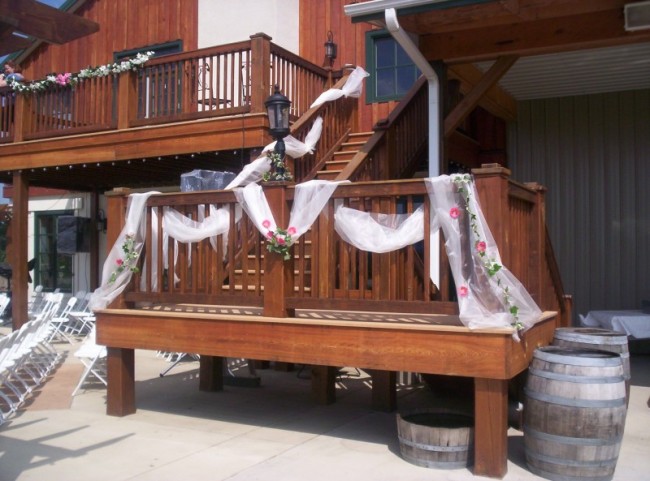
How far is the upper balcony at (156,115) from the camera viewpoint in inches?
352

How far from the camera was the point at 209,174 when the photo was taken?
8.70 metres

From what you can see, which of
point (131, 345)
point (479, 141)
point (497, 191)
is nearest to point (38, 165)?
point (131, 345)

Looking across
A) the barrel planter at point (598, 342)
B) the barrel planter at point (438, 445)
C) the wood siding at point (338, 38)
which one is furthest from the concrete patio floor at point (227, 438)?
the wood siding at point (338, 38)

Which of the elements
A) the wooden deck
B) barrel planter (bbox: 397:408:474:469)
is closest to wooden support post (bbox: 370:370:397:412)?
the wooden deck

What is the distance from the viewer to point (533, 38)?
6.95 meters

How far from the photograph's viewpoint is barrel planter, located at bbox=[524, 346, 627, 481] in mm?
4504

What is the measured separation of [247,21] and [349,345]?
7.93 metres

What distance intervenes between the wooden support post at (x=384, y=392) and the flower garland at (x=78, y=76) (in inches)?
224

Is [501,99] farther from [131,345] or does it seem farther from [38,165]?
[38,165]

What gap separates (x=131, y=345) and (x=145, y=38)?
27.8ft

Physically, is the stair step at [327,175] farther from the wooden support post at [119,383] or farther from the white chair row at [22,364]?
the white chair row at [22,364]

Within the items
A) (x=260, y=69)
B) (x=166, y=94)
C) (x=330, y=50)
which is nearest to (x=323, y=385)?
(x=260, y=69)

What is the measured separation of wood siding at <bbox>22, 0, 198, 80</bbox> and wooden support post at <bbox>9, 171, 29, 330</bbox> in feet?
10.2

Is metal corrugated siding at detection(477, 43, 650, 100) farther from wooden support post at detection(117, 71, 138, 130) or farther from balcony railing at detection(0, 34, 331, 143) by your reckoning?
wooden support post at detection(117, 71, 138, 130)
